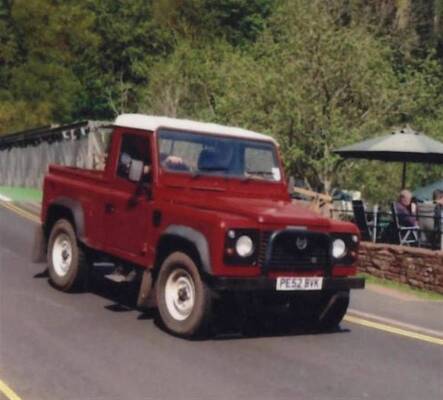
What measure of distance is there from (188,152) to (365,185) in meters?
14.2

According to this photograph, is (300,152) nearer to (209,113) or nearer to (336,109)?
(336,109)

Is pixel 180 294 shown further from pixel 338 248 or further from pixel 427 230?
pixel 427 230

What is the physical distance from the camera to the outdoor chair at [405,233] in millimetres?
16078

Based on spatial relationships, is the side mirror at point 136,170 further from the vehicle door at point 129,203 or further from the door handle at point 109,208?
the door handle at point 109,208

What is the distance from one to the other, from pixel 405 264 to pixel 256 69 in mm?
11312

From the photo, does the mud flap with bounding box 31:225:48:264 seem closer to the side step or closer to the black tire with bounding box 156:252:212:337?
the side step

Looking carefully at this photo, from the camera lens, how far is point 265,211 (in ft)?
30.9

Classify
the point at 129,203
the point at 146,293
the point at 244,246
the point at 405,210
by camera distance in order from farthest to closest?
the point at 405,210 < the point at 129,203 < the point at 146,293 < the point at 244,246

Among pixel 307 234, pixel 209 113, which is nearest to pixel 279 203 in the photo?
pixel 307 234

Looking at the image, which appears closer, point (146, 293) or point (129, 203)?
point (146, 293)

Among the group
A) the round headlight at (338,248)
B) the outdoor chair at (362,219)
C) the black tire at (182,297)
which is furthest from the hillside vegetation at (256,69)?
the black tire at (182,297)

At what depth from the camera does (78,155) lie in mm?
35875

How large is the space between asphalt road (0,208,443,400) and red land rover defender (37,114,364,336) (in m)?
0.46

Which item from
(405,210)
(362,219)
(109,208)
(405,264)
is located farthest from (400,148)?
(109,208)
